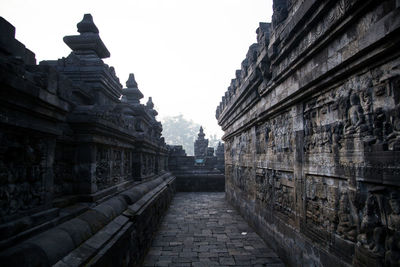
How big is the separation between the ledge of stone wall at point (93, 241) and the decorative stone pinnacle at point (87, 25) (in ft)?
11.6

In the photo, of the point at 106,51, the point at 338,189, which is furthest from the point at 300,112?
the point at 106,51

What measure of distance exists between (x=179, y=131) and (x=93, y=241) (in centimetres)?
8251

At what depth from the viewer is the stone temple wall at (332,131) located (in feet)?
7.09

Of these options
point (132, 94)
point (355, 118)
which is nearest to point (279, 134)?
point (355, 118)

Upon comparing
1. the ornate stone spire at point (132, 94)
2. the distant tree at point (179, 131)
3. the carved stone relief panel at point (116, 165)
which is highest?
the distant tree at point (179, 131)

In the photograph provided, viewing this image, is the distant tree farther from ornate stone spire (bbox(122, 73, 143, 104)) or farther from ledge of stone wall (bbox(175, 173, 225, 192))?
ornate stone spire (bbox(122, 73, 143, 104))

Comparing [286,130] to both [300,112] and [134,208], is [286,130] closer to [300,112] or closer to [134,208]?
[300,112]

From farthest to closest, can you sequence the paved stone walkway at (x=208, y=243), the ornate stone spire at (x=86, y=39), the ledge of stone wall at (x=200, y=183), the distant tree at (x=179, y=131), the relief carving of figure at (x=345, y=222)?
the distant tree at (x=179, y=131) → the ledge of stone wall at (x=200, y=183) → the ornate stone spire at (x=86, y=39) → the paved stone walkway at (x=208, y=243) → the relief carving of figure at (x=345, y=222)

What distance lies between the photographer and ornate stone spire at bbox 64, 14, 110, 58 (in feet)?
16.8

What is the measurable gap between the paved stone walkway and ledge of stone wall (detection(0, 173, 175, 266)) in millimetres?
693

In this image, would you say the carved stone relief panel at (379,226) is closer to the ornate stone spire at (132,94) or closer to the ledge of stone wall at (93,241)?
the ledge of stone wall at (93,241)

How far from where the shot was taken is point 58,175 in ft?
10.6

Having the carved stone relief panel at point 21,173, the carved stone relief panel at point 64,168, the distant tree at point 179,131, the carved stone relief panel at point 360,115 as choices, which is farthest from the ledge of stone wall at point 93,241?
the distant tree at point 179,131

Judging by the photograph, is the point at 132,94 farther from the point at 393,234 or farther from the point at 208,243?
the point at 393,234
